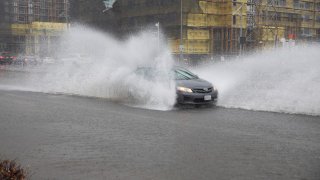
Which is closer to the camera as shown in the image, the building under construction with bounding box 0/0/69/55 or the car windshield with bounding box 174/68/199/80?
the car windshield with bounding box 174/68/199/80

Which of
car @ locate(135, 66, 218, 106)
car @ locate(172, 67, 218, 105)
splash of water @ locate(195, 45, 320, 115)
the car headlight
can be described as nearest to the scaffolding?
splash of water @ locate(195, 45, 320, 115)

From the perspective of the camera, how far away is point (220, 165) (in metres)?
7.07

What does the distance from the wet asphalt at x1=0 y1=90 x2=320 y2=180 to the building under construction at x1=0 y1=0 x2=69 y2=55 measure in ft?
232

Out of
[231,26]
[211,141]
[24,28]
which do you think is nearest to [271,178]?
[211,141]

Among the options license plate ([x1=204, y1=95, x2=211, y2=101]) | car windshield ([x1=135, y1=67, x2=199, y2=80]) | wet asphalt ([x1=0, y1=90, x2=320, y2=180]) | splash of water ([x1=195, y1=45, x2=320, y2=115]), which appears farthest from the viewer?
car windshield ([x1=135, y1=67, x2=199, y2=80])

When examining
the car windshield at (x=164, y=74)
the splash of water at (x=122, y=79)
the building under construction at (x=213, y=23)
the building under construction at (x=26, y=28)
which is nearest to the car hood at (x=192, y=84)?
the splash of water at (x=122, y=79)

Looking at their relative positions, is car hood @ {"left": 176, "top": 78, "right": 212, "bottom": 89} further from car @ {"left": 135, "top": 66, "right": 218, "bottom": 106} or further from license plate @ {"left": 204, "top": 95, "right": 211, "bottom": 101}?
license plate @ {"left": 204, "top": 95, "right": 211, "bottom": 101}

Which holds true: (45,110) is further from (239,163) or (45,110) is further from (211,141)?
(239,163)

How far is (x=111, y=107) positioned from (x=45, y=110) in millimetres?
2053

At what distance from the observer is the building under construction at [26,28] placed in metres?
82.1

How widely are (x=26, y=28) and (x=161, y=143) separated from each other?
79.4 metres

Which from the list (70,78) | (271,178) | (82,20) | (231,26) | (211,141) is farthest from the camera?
(82,20)

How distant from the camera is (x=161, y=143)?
880 cm

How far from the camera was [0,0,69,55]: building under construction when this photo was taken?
82062 mm
